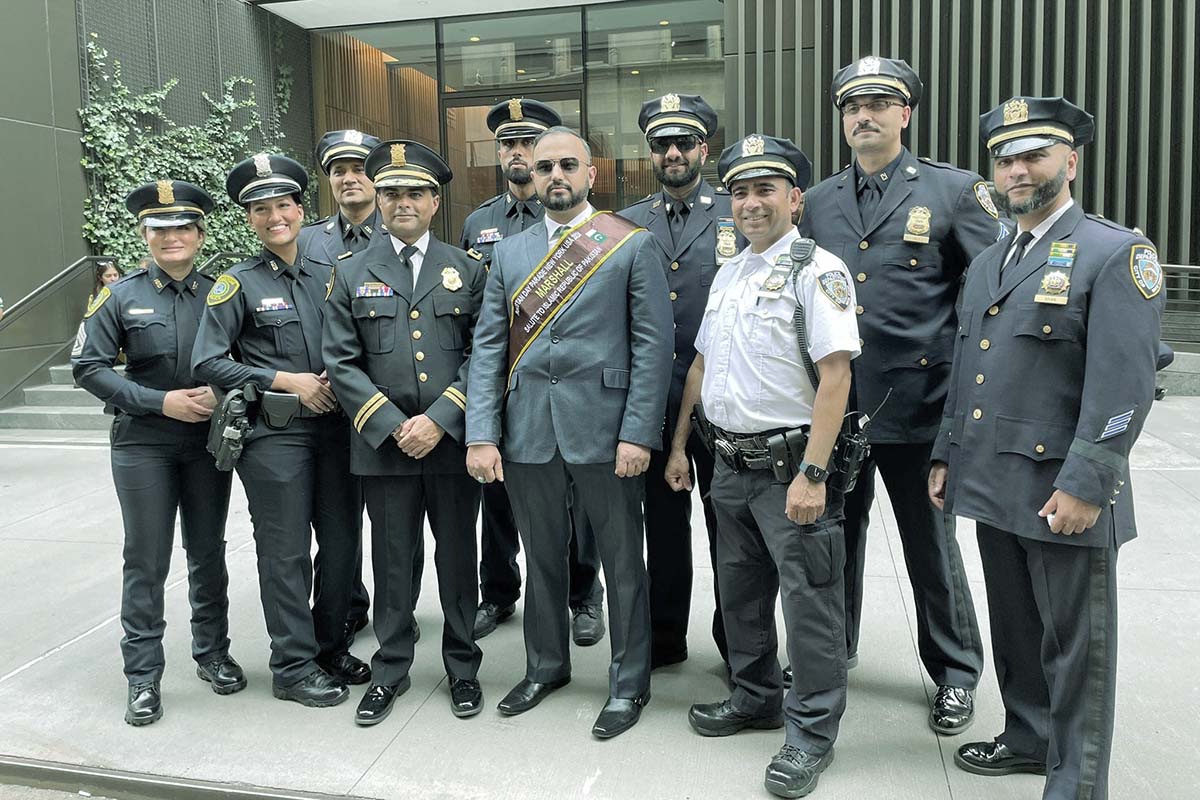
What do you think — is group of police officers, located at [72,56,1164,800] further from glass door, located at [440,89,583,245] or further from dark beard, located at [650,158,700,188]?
glass door, located at [440,89,583,245]

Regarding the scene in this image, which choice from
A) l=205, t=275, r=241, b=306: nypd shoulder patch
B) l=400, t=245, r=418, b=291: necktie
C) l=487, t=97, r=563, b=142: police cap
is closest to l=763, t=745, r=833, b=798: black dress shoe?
l=400, t=245, r=418, b=291: necktie

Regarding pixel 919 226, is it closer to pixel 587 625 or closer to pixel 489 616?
pixel 587 625

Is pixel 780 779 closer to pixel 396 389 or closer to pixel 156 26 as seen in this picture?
pixel 396 389

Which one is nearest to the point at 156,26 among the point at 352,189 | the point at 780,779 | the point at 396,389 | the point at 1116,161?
the point at 352,189

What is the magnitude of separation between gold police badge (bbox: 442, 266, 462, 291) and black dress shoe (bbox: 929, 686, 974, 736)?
2.16 metres

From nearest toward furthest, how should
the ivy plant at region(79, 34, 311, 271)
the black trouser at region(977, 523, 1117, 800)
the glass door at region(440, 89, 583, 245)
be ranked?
the black trouser at region(977, 523, 1117, 800), the ivy plant at region(79, 34, 311, 271), the glass door at region(440, 89, 583, 245)

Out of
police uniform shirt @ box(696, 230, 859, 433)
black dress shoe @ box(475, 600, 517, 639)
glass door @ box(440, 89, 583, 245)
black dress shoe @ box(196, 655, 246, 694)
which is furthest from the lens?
glass door @ box(440, 89, 583, 245)

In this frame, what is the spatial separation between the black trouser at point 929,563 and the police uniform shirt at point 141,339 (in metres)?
2.44

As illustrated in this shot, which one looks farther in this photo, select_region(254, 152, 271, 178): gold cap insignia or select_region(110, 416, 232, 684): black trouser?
select_region(254, 152, 271, 178): gold cap insignia

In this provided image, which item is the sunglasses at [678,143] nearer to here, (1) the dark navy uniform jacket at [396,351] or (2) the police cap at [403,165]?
(2) the police cap at [403,165]

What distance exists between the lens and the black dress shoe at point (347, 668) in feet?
12.1

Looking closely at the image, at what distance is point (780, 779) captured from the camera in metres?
2.76

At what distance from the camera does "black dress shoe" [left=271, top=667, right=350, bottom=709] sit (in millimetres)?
3467

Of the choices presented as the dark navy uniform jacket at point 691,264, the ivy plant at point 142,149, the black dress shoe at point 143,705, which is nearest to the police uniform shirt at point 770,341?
the dark navy uniform jacket at point 691,264
